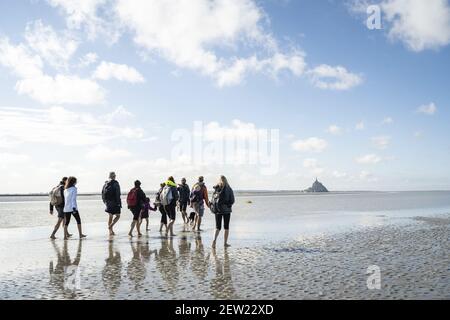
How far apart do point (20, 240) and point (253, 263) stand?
1072 cm

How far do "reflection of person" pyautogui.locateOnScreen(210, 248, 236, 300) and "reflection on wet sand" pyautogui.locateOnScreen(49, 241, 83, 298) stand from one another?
2.67 meters

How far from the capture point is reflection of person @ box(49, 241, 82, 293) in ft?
26.2

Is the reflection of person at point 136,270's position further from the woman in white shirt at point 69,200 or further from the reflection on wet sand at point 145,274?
the woman in white shirt at point 69,200

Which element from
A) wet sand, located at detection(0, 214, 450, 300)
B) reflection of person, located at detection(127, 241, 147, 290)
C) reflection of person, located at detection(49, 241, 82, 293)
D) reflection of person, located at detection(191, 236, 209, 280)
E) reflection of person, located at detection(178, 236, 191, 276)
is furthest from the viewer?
reflection of person, located at detection(178, 236, 191, 276)

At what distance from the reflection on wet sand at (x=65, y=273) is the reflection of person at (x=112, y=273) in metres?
0.60

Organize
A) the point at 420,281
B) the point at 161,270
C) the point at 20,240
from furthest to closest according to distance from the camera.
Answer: the point at 20,240 < the point at 161,270 < the point at 420,281

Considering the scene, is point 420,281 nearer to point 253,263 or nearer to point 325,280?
point 325,280

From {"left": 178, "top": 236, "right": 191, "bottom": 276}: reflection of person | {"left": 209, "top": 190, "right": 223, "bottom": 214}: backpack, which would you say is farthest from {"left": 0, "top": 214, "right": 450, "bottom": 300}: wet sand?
{"left": 209, "top": 190, "right": 223, "bottom": 214}: backpack

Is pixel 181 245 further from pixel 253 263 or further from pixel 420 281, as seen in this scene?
pixel 420 281

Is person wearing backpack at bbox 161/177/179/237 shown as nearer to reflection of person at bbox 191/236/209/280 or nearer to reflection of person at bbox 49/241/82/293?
reflection of person at bbox 191/236/209/280
